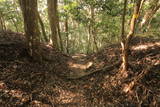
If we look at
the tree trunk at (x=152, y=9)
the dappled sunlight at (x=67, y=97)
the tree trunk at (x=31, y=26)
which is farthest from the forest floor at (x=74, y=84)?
the tree trunk at (x=152, y=9)

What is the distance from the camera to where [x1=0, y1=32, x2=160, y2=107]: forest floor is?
12.7 ft

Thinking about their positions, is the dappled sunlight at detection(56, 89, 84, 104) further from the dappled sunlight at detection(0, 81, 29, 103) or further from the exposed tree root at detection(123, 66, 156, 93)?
the exposed tree root at detection(123, 66, 156, 93)

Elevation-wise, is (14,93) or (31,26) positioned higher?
(31,26)

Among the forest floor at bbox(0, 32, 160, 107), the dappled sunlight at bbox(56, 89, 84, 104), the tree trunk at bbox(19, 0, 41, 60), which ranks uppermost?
the tree trunk at bbox(19, 0, 41, 60)

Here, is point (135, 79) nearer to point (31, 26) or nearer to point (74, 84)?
point (74, 84)

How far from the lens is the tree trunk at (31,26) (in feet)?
17.2

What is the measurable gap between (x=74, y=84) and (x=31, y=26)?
3.02m

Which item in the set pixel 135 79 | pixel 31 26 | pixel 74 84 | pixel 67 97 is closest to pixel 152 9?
pixel 135 79

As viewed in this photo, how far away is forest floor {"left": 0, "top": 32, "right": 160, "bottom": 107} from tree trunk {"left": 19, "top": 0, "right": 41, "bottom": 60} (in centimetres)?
40

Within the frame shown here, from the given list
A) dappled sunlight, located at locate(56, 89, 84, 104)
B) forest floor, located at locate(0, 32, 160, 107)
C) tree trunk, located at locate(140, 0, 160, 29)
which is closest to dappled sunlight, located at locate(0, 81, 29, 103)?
forest floor, located at locate(0, 32, 160, 107)

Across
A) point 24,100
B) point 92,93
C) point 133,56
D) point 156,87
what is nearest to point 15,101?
point 24,100

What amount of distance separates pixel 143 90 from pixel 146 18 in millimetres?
7718

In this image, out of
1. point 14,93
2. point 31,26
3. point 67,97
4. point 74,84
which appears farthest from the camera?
point 74,84

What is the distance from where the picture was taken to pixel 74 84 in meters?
5.75
